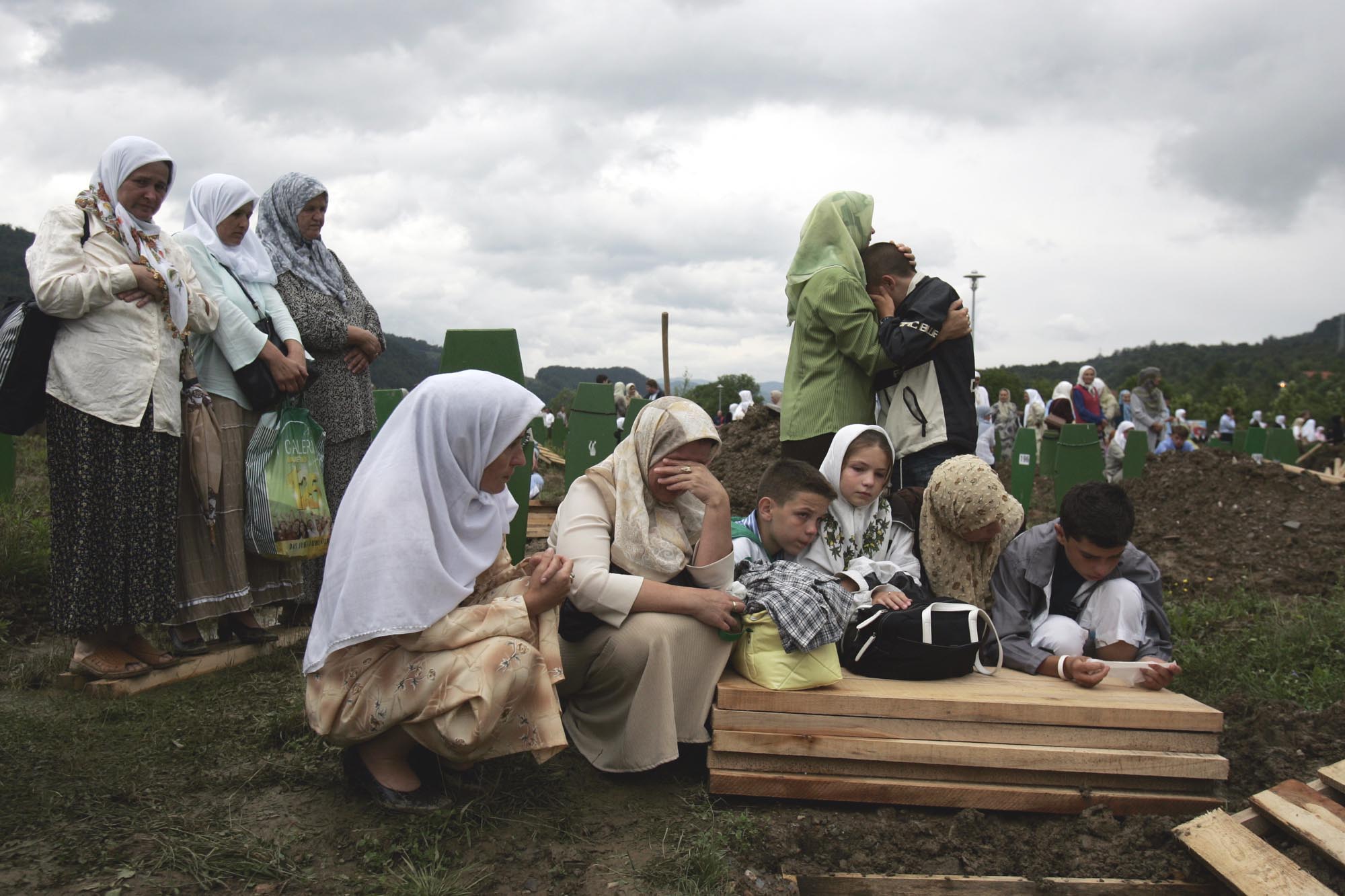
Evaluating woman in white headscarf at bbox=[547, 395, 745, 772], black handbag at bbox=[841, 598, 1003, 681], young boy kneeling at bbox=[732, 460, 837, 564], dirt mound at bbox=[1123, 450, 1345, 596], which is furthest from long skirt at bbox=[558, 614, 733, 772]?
dirt mound at bbox=[1123, 450, 1345, 596]

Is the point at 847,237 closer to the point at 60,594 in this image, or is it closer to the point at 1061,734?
the point at 1061,734

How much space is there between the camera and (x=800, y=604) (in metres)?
2.91

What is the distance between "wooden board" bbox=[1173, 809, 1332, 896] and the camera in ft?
7.48

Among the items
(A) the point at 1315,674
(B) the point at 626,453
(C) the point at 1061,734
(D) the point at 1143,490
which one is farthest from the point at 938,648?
(D) the point at 1143,490

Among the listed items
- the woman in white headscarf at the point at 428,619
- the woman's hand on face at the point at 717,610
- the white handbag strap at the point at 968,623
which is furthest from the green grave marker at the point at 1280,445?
the woman in white headscarf at the point at 428,619

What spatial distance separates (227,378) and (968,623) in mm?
3100

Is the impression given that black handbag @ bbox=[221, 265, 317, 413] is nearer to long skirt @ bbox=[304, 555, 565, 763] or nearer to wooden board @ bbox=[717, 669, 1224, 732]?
long skirt @ bbox=[304, 555, 565, 763]

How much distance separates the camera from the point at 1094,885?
2.41 meters

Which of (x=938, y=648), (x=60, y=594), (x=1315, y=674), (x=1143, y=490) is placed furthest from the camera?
(x=1143, y=490)

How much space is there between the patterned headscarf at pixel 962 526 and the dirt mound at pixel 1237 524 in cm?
400

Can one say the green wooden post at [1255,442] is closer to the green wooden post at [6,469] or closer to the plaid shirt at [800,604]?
the plaid shirt at [800,604]

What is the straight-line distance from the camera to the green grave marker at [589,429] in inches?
209

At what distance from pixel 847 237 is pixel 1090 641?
72.8 inches

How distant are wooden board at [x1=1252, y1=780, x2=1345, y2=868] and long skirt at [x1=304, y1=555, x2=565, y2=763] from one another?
193 centimetres
